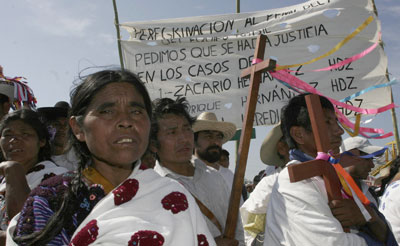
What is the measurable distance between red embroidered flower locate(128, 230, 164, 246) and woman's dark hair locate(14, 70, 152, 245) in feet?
0.92

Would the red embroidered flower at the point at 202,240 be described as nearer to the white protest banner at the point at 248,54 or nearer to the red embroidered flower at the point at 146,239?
the red embroidered flower at the point at 146,239

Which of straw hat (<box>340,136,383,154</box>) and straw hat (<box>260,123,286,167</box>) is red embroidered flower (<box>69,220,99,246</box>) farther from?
straw hat (<box>340,136,383,154</box>)

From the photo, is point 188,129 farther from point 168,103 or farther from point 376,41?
point 376,41

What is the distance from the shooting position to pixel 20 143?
2600 millimetres

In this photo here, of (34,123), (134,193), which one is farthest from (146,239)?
(34,123)

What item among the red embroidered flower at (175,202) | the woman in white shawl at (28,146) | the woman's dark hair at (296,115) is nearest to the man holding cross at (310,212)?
the woman's dark hair at (296,115)

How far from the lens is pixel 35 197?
4.68 ft

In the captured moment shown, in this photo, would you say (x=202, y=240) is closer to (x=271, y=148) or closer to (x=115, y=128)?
(x=115, y=128)

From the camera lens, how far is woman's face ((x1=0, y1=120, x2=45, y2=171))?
2.57 meters

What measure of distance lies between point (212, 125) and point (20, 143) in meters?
2.10

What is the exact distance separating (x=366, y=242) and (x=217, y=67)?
10.5 feet

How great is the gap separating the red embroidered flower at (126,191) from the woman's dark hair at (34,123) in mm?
1549

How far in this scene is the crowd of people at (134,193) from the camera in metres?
1.40

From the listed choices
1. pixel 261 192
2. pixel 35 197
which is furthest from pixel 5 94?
pixel 261 192
